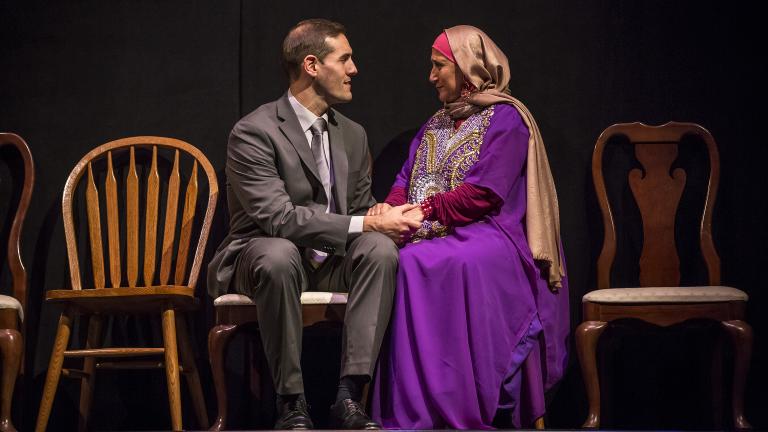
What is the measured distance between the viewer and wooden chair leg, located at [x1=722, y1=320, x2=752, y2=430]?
3150mm

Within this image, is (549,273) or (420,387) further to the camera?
(549,273)

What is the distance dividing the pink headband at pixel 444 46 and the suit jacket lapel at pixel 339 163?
46 centimetres

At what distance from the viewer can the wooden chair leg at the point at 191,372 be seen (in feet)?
11.3

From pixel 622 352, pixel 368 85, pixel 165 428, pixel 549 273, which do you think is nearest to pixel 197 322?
pixel 165 428

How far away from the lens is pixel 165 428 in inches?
148

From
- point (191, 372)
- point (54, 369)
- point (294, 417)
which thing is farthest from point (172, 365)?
point (294, 417)

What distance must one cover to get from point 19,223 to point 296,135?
113 cm

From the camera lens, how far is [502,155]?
3256 millimetres

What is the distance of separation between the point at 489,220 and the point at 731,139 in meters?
1.20

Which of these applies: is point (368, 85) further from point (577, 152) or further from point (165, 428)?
point (165, 428)

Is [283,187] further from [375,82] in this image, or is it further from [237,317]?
[375,82]

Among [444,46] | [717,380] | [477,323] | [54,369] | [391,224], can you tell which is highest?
[444,46]

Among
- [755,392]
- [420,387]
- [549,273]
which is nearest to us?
[420,387]

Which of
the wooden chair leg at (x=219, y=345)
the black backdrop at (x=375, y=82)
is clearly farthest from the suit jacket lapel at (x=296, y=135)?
the wooden chair leg at (x=219, y=345)
